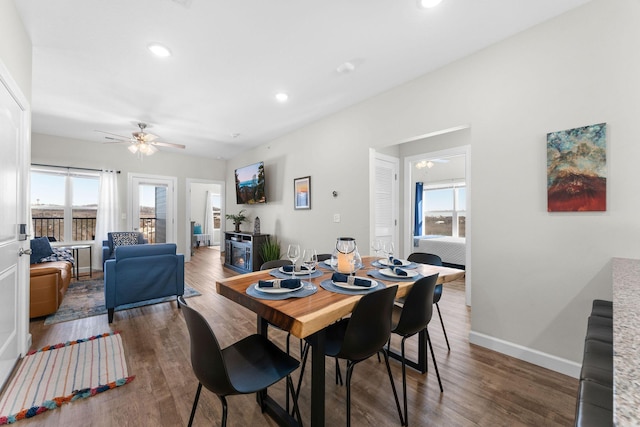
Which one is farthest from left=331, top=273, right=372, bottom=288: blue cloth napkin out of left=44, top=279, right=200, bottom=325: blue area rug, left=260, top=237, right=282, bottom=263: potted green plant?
left=260, top=237, right=282, bottom=263: potted green plant

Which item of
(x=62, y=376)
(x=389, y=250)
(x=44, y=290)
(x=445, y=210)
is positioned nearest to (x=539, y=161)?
(x=389, y=250)

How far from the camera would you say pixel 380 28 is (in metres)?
2.23

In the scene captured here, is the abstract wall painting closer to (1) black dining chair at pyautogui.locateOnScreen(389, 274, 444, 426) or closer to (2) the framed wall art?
(1) black dining chair at pyautogui.locateOnScreen(389, 274, 444, 426)

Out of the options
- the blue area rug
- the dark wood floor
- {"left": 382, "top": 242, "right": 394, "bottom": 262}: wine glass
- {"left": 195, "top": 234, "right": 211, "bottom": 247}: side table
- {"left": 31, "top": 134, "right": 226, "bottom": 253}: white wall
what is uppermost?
{"left": 31, "top": 134, "right": 226, "bottom": 253}: white wall

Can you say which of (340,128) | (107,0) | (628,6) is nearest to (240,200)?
(340,128)

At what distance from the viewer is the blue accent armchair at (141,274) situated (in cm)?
300

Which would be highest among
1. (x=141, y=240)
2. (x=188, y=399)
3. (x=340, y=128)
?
(x=340, y=128)

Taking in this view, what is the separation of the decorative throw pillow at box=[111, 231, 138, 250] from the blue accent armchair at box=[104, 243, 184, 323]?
2.41 m

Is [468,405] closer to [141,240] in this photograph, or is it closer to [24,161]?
[24,161]

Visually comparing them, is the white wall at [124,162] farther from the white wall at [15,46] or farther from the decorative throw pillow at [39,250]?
the white wall at [15,46]

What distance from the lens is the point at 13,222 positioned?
6.73 ft

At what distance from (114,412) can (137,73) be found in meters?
3.06

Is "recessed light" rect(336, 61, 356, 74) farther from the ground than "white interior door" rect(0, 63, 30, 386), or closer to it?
farther from the ground

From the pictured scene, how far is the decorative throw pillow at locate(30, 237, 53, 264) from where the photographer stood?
3.72 meters
